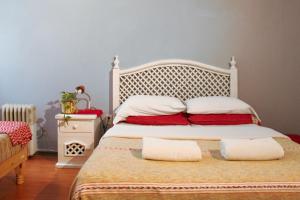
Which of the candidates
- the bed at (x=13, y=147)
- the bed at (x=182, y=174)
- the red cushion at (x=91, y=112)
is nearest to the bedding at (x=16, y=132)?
the bed at (x=13, y=147)

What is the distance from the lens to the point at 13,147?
9.29 feet

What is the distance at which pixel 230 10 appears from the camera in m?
3.80

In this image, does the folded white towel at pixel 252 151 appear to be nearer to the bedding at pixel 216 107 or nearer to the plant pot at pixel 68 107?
the bedding at pixel 216 107

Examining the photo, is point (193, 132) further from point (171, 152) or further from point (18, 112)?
point (18, 112)

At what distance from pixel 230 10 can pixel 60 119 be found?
2.31 metres

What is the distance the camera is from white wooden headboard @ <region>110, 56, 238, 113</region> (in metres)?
3.82

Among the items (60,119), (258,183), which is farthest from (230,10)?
(258,183)

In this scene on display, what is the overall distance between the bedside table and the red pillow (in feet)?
1.54

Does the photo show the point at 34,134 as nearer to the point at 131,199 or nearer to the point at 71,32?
the point at 71,32

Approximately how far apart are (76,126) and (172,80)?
1.22 m

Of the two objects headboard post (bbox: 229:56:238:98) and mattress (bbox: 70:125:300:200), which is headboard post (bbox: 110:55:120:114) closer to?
headboard post (bbox: 229:56:238:98)

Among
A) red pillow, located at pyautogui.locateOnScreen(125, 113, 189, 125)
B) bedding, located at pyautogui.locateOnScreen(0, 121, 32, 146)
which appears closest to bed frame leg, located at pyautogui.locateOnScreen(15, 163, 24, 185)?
bedding, located at pyautogui.locateOnScreen(0, 121, 32, 146)

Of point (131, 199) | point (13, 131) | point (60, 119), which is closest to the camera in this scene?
point (131, 199)

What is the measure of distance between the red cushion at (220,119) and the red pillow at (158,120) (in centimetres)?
11
